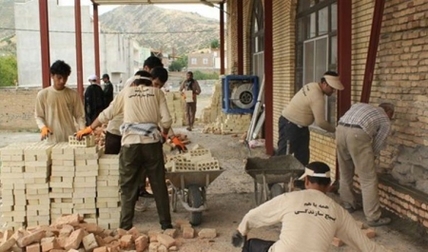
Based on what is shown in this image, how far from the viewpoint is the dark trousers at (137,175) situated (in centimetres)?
559

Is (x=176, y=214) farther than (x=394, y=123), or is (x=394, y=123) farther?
(x=176, y=214)

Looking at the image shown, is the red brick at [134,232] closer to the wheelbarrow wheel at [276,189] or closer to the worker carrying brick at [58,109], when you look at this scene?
the worker carrying brick at [58,109]

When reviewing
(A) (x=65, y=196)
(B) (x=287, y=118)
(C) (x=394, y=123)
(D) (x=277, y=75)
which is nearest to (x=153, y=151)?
(A) (x=65, y=196)

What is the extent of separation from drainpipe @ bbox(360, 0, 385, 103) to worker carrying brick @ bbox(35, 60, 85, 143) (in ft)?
11.5

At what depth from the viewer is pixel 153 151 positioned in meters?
5.62

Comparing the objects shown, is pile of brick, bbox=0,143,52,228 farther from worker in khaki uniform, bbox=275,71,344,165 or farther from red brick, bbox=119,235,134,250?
worker in khaki uniform, bbox=275,71,344,165

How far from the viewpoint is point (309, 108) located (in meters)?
6.62

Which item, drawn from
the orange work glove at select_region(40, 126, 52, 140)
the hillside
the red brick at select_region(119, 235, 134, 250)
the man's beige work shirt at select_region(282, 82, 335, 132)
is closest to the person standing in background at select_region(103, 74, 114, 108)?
the orange work glove at select_region(40, 126, 52, 140)

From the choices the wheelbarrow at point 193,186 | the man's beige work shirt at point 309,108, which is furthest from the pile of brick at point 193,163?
the man's beige work shirt at point 309,108

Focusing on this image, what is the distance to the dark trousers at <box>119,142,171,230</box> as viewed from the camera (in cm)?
559

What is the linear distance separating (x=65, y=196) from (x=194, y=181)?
1459 mm

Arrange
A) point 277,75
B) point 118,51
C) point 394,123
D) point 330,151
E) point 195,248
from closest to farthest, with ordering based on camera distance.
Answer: point 195,248, point 394,123, point 330,151, point 277,75, point 118,51

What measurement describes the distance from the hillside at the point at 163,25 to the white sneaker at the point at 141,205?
9745cm

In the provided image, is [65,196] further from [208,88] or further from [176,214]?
[208,88]
